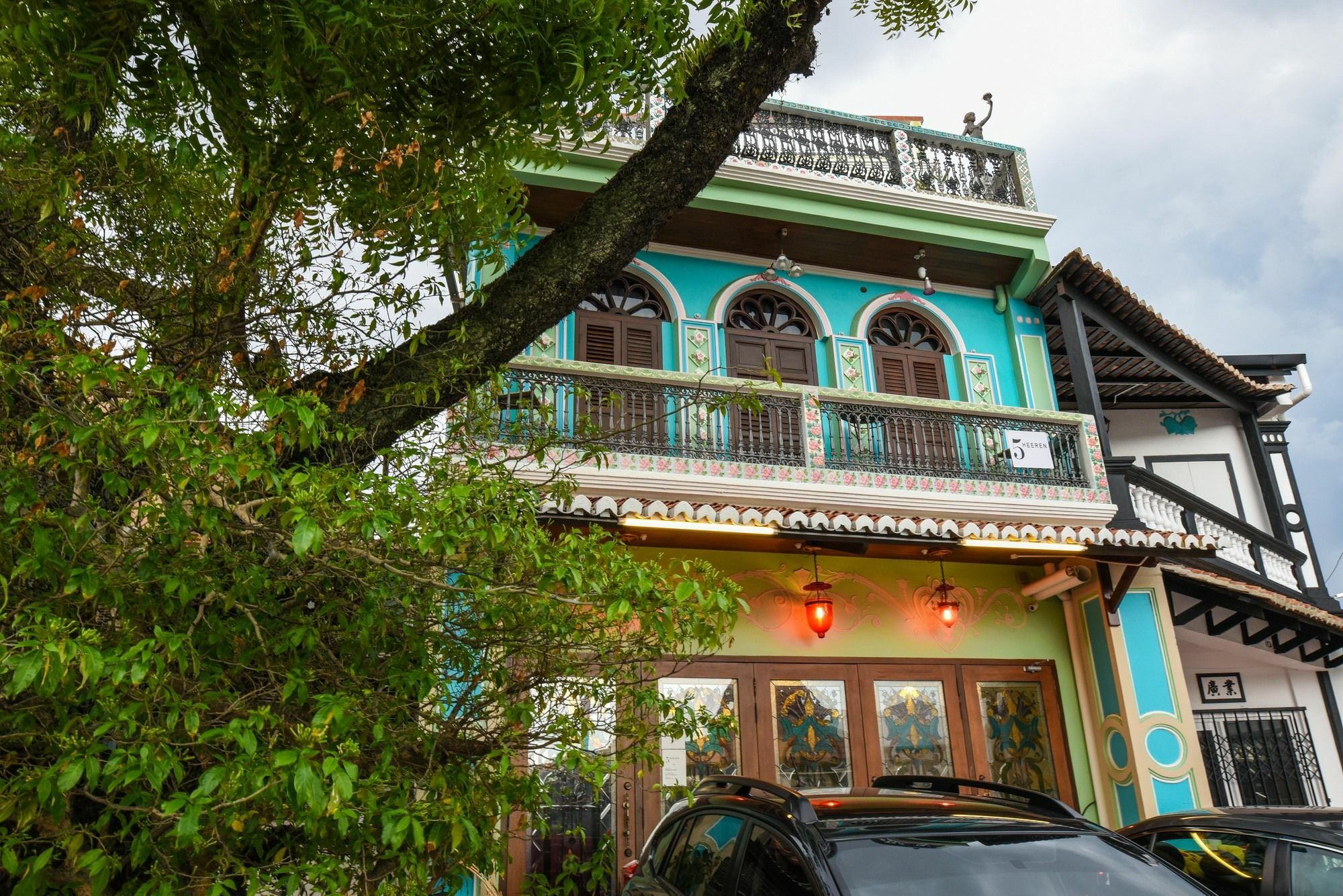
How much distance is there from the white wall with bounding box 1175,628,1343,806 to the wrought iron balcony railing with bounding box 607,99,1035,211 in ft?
21.0

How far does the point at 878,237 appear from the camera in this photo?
10.7 metres

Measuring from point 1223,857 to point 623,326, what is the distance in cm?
750

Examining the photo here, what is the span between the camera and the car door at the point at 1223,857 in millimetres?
4199

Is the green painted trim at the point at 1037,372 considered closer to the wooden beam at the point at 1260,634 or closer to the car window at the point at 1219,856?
the wooden beam at the point at 1260,634

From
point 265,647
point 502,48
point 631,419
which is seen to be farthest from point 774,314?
point 265,647

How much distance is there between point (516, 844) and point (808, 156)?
8.31 m

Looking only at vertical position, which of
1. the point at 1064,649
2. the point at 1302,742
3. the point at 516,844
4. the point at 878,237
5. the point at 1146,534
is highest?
the point at 878,237

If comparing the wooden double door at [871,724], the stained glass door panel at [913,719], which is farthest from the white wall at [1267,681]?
the stained glass door panel at [913,719]

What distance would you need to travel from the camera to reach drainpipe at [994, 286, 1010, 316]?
37.6ft

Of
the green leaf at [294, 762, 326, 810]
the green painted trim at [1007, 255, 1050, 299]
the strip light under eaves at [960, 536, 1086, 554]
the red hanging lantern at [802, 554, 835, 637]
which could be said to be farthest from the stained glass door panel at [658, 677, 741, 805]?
the green painted trim at [1007, 255, 1050, 299]

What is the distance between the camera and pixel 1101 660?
9.05 metres

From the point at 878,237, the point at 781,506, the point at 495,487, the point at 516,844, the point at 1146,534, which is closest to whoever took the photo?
the point at 495,487

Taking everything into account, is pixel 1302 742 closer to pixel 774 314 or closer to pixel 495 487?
pixel 774 314

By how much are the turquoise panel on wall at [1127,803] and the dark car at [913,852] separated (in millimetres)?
5489
